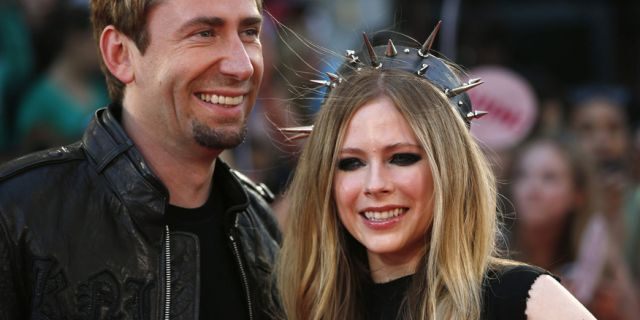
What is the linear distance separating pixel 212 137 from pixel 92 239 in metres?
0.55

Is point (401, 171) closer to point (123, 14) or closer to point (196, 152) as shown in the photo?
point (196, 152)

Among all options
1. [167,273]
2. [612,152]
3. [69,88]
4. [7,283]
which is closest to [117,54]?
[167,273]

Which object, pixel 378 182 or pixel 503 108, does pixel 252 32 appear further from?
pixel 503 108

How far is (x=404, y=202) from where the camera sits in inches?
159

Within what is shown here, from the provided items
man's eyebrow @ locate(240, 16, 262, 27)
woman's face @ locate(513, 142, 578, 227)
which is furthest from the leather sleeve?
woman's face @ locate(513, 142, 578, 227)

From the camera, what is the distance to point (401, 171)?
13.2ft

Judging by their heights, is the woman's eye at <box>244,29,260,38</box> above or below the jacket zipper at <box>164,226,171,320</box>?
above

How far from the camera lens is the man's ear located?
13.8 feet

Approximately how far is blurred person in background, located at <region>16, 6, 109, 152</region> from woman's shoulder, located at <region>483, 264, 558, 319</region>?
3.93m

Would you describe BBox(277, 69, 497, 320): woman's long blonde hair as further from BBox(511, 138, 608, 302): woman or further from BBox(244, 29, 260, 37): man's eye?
BBox(511, 138, 608, 302): woman

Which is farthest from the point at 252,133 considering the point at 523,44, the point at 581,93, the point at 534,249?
the point at 523,44

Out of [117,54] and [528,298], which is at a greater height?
[117,54]

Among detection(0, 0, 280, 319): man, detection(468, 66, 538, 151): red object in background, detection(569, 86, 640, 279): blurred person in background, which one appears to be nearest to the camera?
detection(0, 0, 280, 319): man

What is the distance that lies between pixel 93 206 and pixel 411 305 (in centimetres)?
113
